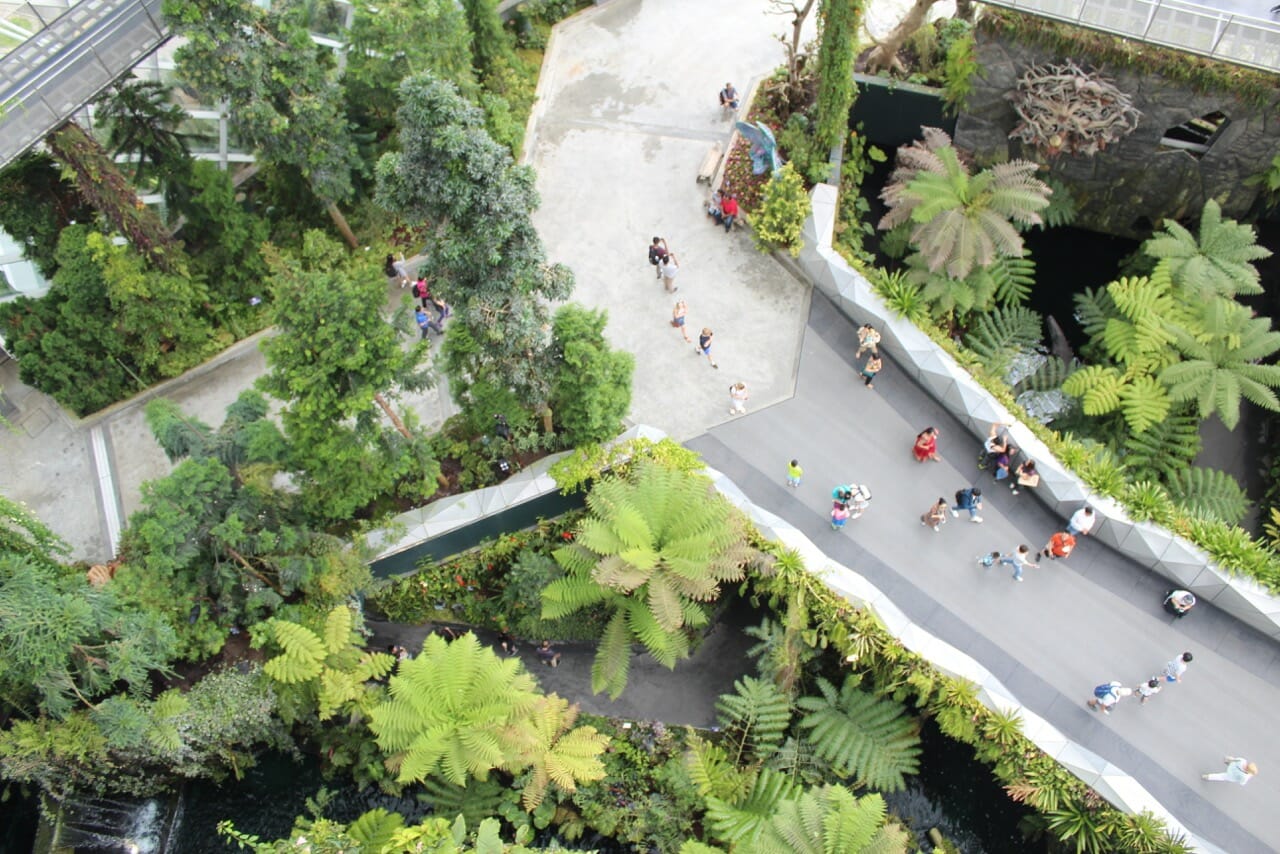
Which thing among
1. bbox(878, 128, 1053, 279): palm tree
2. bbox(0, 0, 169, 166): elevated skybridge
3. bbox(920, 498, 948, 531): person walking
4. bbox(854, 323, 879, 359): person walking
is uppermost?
bbox(0, 0, 169, 166): elevated skybridge

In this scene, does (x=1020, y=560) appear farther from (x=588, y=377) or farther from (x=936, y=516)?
(x=588, y=377)

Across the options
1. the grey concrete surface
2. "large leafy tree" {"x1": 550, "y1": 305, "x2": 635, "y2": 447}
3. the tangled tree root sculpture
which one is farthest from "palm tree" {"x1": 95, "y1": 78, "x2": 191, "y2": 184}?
the tangled tree root sculpture

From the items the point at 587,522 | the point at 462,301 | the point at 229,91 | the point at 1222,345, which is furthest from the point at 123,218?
the point at 1222,345

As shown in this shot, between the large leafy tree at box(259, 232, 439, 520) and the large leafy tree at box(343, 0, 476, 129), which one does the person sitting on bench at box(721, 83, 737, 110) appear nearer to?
the large leafy tree at box(343, 0, 476, 129)

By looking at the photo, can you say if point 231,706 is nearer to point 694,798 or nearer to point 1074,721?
point 694,798

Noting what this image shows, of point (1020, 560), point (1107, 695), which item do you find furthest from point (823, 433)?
point (1107, 695)

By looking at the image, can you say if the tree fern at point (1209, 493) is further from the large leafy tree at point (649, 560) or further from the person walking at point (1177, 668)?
the large leafy tree at point (649, 560)

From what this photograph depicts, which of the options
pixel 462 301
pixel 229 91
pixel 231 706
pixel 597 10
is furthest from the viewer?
pixel 597 10
